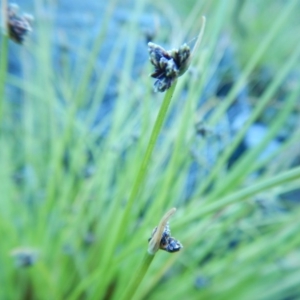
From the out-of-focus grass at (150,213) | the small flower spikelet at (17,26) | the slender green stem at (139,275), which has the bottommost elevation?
the slender green stem at (139,275)

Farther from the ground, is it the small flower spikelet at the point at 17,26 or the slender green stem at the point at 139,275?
the small flower spikelet at the point at 17,26

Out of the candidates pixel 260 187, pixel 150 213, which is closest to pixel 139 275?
pixel 260 187

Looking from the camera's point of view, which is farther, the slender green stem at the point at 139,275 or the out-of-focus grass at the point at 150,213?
the out-of-focus grass at the point at 150,213

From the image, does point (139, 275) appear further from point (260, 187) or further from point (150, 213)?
point (150, 213)

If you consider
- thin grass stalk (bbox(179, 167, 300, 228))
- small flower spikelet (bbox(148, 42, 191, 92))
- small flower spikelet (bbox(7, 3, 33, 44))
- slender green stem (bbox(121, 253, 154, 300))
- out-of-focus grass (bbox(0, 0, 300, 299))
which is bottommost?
slender green stem (bbox(121, 253, 154, 300))

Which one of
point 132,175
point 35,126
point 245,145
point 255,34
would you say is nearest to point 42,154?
point 35,126

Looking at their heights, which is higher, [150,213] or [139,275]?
[150,213]

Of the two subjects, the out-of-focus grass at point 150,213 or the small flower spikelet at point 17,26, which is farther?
the out-of-focus grass at point 150,213
